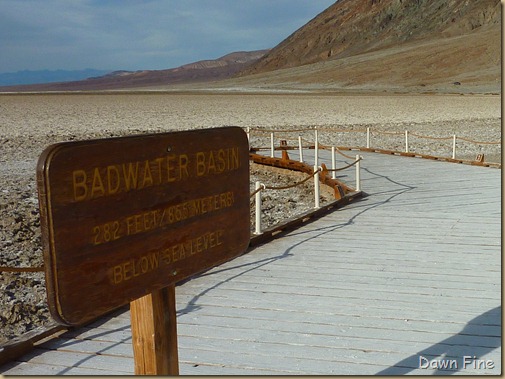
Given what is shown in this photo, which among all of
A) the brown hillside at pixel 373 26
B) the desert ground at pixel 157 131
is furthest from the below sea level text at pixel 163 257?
the brown hillside at pixel 373 26

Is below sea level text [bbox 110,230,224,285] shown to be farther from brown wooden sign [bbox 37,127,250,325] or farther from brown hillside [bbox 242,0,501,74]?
brown hillside [bbox 242,0,501,74]

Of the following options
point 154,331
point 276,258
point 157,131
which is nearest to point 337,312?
point 276,258

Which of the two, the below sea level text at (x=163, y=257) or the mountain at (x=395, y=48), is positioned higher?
the mountain at (x=395, y=48)

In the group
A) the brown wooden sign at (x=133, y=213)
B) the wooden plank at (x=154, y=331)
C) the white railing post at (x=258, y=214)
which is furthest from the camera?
the white railing post at (x=258, y=214)

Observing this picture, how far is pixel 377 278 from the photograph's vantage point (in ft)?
19.9

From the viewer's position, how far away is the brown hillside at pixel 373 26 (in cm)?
12681

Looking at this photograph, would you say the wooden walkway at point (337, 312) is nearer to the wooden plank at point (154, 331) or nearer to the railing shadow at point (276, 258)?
the railing shadow at point (276, 258)

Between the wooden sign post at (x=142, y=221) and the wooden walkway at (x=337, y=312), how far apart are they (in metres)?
1.15

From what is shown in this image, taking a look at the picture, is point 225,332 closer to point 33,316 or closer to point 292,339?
point 292,339

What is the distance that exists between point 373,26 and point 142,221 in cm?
15699

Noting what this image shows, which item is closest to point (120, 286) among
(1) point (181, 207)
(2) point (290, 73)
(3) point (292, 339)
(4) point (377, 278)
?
(1) point (181, 207)

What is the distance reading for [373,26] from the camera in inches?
6058

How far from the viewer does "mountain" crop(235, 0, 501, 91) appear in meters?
97.1

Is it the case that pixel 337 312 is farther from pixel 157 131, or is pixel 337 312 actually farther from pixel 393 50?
pixel 393 50
